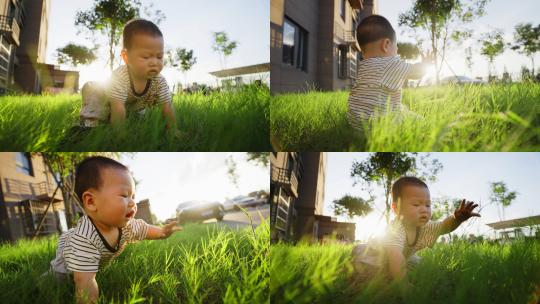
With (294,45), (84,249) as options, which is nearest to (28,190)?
(84,249)

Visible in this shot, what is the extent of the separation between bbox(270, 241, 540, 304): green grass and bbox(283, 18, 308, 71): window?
307 centimetres

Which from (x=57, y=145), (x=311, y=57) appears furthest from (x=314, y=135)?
(x=311, y=57)

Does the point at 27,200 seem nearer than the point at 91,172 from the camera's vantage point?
No

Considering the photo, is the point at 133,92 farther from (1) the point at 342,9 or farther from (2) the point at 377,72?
(1) the point at 342,9

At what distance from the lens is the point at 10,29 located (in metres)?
1.43

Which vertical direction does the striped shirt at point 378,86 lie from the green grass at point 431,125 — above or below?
above

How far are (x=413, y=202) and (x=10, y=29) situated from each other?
1725mm

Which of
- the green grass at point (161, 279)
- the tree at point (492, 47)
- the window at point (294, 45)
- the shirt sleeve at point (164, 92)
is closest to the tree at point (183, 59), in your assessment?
the shirt sleeve at point (164, 92)

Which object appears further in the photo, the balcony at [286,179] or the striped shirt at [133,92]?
the striped shirt at [133,92]

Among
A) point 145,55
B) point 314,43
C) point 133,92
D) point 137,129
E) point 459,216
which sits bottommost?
point 459,216

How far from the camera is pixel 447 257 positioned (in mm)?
1274

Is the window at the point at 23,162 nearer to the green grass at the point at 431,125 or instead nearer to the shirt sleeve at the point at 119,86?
the shirt sleeve at the point at 119,86

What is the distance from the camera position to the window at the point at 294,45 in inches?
162

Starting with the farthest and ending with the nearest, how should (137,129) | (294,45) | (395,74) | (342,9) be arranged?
(294,45) → (342,9) → (395,74) → (137,129)
